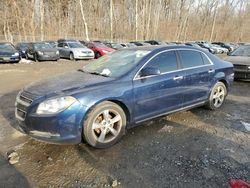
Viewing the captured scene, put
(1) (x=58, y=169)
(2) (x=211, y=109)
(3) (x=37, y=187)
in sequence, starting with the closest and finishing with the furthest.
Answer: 1. (3) (x=37, y=187)
2. (1) (x=58, y=169)
3. (2) (x=211, y=109)

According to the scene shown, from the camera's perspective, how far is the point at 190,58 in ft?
15.7

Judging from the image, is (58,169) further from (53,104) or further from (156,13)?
(156,13)

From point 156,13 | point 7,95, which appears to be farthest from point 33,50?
point 156,13

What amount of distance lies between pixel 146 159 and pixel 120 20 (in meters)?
39.5

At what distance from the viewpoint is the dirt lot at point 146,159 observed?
2777mm

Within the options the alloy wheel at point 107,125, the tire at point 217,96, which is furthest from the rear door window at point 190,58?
the alloy wheel at point 107,125

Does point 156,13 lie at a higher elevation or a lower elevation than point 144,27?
higher

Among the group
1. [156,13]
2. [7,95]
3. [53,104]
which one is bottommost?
[7,95]

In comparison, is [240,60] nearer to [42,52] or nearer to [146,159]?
[146,159]

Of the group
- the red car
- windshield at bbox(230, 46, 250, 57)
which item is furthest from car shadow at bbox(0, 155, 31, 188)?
the red car

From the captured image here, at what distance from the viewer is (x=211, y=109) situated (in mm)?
5391

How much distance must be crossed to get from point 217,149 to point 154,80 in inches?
58.8

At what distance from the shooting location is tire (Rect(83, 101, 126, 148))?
11.0ft

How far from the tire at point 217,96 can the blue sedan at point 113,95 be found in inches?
11.4
